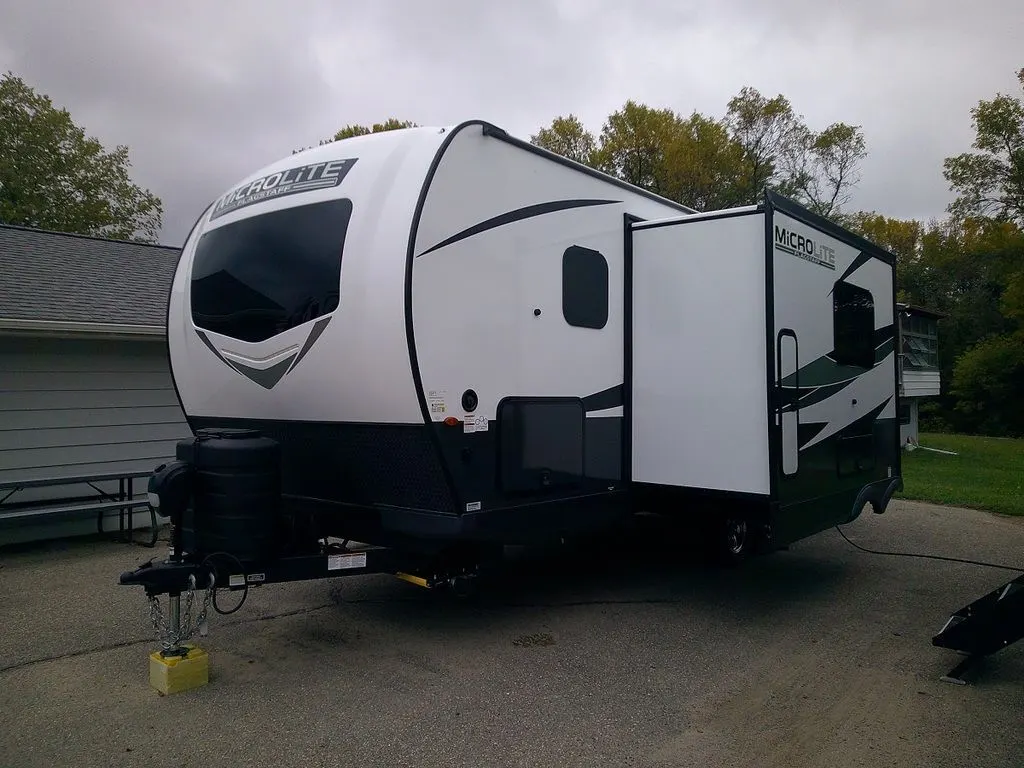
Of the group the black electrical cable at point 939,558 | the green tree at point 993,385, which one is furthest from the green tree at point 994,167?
the black electrical cable at point 939,558

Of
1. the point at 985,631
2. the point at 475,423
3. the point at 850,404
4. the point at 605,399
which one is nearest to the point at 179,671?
the point at 475,423

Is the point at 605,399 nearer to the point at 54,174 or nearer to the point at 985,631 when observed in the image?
the point at 985,631

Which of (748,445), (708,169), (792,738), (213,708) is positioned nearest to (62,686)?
(213,708)

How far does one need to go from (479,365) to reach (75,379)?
610 cm

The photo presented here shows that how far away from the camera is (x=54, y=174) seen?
1249 inches

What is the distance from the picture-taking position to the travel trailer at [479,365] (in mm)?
4523

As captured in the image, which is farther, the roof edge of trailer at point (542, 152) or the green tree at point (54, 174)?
the green tree at point (54, 174)

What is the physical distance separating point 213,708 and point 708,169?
26.8 m

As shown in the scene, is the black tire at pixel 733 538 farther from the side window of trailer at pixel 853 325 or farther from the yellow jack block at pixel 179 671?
the yellow jack block at pixel 179 671

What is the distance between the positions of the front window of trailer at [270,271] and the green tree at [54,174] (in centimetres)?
2901

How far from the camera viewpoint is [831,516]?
6.25 metres

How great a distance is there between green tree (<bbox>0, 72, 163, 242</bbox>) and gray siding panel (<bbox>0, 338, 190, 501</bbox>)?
24727 mm

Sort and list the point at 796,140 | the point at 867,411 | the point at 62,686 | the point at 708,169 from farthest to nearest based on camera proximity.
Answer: the point at 796,140 < the point at 708,169 < the point at 867,411 < the point at 62,686

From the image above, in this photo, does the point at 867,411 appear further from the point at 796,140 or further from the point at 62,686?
the point at 796,140
